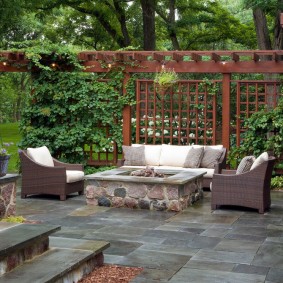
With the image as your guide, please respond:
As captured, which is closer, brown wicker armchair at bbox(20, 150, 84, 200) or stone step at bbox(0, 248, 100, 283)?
stone step at bbox(0, 248, 100, 283)

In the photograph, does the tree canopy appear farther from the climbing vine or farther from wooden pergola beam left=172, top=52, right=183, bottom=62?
wooden pergola beam left=172, top=52, right=183, bottom=62

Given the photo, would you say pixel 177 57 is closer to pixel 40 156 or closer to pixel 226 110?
pixel 226 110

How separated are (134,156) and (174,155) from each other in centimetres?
75

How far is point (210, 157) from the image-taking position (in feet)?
33.1

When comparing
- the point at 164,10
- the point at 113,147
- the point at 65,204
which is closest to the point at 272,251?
the point at 65,204

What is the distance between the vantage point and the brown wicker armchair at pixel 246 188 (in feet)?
25.5

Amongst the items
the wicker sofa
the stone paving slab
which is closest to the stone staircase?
the stone paving slab

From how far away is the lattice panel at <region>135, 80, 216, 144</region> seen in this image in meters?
11.2

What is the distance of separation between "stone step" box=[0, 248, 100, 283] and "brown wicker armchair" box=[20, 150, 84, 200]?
400 cm

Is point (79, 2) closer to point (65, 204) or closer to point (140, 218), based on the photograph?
point (65, 204)

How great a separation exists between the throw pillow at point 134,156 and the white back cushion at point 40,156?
161 centimetres

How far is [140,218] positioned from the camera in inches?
292

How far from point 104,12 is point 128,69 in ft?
23.8

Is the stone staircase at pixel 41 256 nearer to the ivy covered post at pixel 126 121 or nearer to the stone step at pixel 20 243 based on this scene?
the stone step at pixel 20 243
